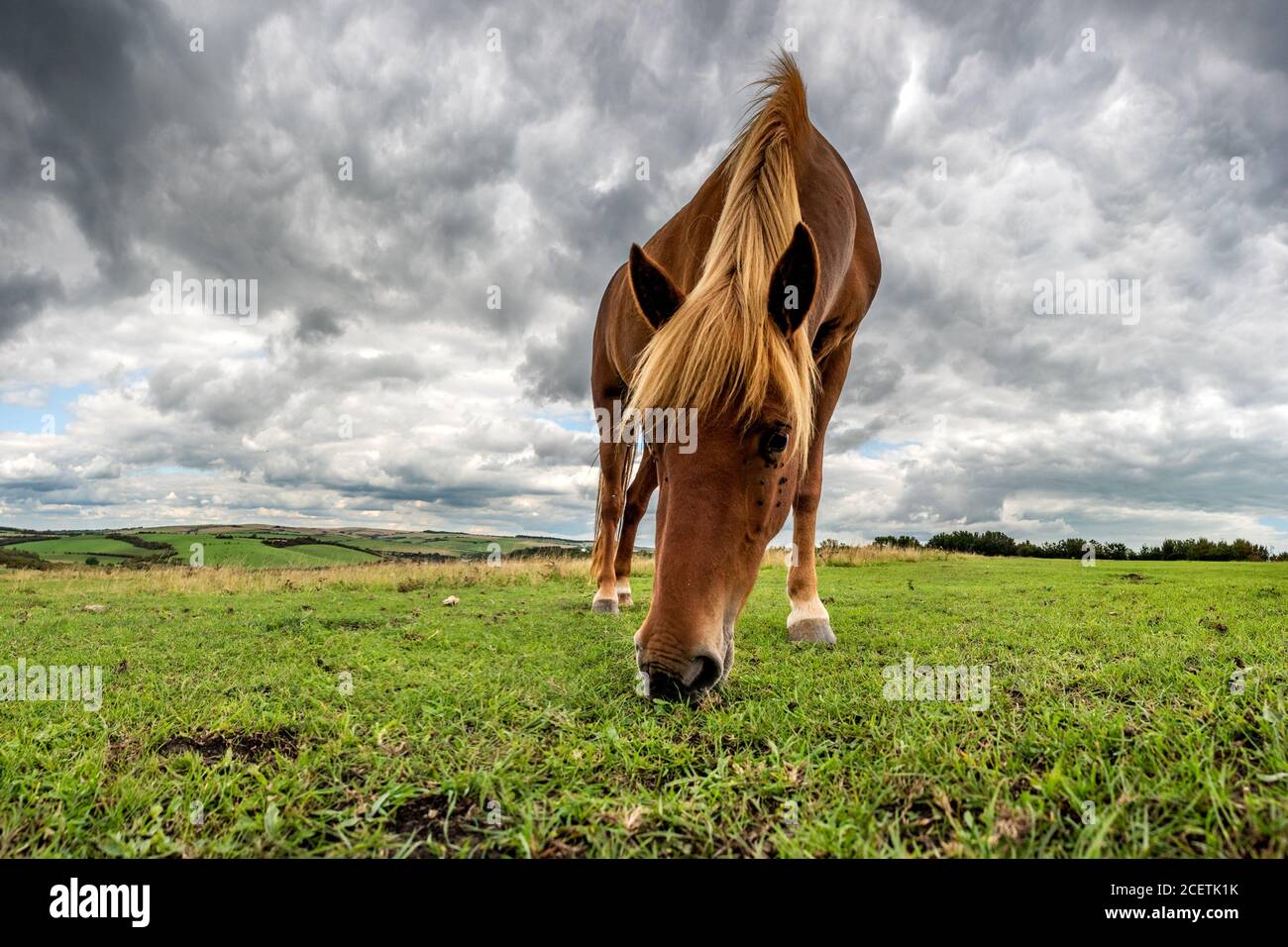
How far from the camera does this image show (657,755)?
2.21 metres

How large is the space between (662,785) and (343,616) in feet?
18.9

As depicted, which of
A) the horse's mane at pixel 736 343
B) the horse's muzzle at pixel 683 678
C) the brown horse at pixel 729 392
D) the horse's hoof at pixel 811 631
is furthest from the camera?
the horse's hoof at pixel 811 631

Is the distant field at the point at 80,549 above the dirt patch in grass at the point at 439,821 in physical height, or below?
below

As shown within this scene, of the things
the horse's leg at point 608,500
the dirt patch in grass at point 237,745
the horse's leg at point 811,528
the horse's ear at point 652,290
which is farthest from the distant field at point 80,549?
the horse's ear at point 652,290

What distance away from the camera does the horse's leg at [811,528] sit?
4.93 meters

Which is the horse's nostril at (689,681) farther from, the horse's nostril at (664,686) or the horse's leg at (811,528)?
the horse's leg at (811,528)

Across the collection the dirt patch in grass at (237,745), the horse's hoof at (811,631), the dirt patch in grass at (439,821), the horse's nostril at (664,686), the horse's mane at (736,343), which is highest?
the horse's mane at (736,343)

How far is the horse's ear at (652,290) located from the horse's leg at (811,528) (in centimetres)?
205

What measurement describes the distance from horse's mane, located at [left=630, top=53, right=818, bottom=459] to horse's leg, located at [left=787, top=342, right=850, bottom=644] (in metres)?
1.74

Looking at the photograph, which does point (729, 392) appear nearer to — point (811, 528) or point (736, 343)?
point (736, 343)

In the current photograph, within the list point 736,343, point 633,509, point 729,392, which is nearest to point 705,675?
point 729,392

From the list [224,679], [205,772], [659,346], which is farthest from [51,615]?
[659,346]
